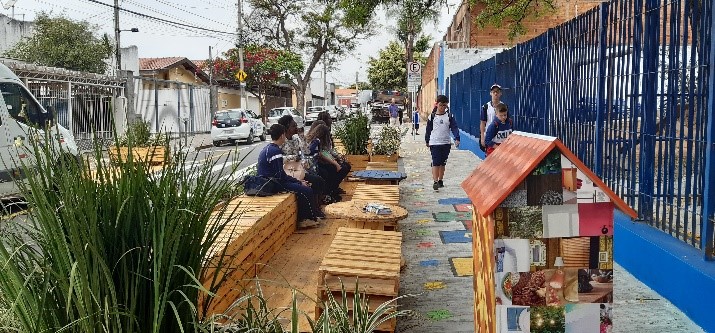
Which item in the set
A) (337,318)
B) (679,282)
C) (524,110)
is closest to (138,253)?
(337,318)

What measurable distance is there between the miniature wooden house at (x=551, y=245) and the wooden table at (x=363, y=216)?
3542 mm

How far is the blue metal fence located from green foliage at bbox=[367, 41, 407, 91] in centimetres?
6244

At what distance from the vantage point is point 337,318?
330 centimetres

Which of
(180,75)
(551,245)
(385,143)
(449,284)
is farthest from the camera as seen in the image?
(180,75)

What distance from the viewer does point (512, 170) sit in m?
3.22

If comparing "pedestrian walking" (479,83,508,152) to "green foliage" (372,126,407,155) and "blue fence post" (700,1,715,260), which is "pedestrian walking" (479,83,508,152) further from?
"blue fence post" (700,1,715,260)

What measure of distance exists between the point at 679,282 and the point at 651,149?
124 cm

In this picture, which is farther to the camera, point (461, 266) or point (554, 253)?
point (461, 266)

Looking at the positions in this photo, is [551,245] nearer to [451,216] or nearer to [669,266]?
[669,266]

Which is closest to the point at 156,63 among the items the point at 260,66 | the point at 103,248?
the point at 260,66

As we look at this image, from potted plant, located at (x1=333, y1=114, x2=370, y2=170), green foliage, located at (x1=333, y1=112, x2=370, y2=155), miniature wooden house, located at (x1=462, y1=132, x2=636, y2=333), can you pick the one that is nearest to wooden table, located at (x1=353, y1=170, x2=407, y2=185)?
potted plant, located at (x1=333, y1=114, x2=370, y2=170)

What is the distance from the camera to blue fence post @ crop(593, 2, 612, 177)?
6.79 m

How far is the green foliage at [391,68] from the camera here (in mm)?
71000

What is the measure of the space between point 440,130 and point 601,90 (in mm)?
4403
